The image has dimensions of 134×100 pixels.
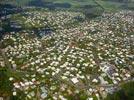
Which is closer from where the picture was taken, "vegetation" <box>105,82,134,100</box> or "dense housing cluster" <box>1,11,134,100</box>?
"vegetation" <box>105,82,134,100</box>

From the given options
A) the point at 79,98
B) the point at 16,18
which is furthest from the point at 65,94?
the point at 16,18

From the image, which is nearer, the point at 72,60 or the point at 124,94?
the point at 124,94

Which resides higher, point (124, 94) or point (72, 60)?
point (72, 60)

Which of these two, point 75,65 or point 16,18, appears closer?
point 75,65

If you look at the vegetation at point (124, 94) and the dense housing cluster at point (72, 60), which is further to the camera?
the dense housing cluster at point (72, 60)

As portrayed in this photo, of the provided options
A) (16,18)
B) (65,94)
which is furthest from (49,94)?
(16,18)

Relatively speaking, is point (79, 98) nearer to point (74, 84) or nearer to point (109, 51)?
point (74, 84)

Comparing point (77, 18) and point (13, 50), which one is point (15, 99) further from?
point (77, 18)

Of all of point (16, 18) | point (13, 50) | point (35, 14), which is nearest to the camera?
point (13, 50)

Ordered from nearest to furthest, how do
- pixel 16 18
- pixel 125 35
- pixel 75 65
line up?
1. pixel 75 65
2. pixel 125 35
3. pixel 16 18
